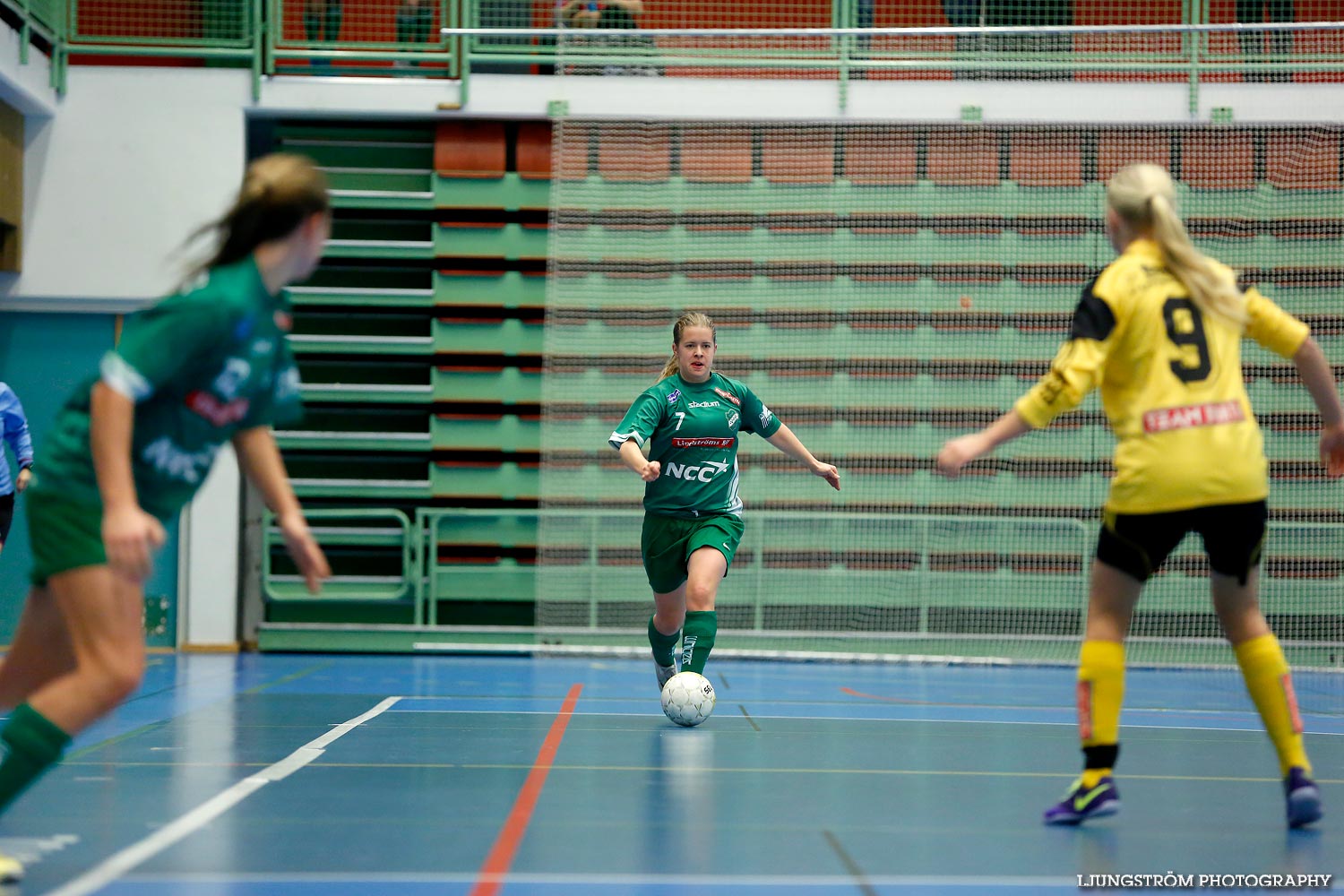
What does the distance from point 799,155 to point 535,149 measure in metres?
2.51

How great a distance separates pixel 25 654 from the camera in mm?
3035

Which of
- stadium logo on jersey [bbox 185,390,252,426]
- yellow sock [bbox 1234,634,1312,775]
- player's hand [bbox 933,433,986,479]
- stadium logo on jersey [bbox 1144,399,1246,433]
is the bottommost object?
yellow sock [bbox 1234,634,1312,775]

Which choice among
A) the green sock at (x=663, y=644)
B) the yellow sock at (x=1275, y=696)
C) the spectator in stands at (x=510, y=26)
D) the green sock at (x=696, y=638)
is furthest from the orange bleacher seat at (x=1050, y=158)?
the yellow sock at (x=1275, y=696)

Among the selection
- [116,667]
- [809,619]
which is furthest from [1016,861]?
[809,619]

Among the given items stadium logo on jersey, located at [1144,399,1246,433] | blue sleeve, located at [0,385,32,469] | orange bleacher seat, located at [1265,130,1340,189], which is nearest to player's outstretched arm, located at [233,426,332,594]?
stadium logo on jersey, located at [1144,399,1246,433]

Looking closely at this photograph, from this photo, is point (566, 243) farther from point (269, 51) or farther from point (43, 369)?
point (43, 369)

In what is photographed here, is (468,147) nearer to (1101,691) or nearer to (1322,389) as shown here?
(1322,389)

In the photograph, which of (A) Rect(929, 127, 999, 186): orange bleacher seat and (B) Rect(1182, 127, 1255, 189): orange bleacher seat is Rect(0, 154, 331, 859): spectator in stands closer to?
(A) Rect(929, 127, 999, 186): orange bleacher seat

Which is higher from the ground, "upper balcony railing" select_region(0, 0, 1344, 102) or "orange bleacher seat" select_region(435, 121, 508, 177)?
"upper balcony railing" select_region(0, 0, 1344, 102)

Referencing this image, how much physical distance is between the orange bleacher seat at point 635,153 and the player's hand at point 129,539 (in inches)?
379

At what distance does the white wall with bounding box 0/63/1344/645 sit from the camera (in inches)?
439

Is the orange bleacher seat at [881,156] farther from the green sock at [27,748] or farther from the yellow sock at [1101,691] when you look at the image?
the green sock at [27,748]

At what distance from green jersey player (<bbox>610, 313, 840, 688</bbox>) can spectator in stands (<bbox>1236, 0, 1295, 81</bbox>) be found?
318 inches

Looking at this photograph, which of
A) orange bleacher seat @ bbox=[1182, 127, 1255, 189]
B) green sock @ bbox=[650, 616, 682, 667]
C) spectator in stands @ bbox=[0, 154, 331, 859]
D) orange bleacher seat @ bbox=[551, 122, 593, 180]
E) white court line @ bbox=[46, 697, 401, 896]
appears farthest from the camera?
orange bleacher seat @ bbox=[551, 122, 593, 180]
